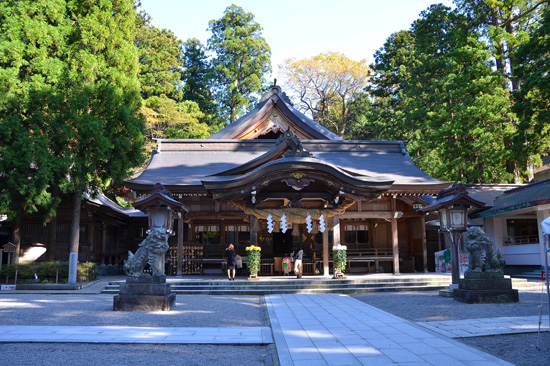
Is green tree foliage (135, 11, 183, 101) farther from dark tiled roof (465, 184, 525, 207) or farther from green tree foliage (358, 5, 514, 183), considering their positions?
dark tiled roof (465, 184, 525, 207)

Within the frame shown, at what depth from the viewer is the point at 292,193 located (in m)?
14.9

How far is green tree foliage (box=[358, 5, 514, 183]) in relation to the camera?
21.1 metres

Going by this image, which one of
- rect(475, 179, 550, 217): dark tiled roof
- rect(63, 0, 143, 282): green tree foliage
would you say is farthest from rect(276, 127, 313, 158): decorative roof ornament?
rect(475, 179, 550, 217): dark tiled roof

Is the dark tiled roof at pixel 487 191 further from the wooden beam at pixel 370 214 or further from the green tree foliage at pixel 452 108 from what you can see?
the wooden beam at pixel 370 214

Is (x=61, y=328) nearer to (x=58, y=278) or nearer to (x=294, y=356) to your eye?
(x=294, y=356)

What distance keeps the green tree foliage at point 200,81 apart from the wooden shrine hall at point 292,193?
1429cm

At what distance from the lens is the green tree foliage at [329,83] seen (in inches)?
1419

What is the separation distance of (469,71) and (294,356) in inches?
853

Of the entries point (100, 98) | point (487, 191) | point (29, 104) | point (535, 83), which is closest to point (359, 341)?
point (535, 83)

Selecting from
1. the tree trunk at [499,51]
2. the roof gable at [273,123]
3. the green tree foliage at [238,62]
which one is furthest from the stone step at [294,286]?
the green tree foliage at [238,62]

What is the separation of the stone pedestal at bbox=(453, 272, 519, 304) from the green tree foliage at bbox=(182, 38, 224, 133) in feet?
89.1

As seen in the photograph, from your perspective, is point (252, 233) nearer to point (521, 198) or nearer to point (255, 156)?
point (255, 156)

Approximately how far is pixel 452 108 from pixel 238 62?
1927cm

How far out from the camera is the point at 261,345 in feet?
18.7
